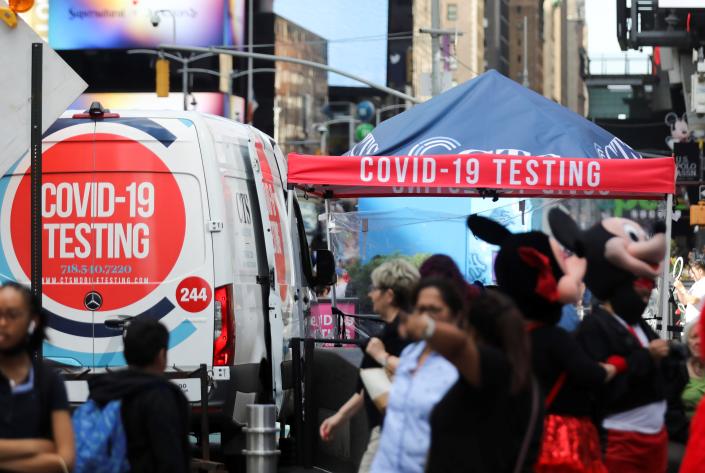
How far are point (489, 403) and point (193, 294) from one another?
4.89 metres

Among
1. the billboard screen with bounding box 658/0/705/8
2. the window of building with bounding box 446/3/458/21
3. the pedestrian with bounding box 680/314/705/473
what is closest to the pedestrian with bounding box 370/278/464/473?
the pedestrian with bounding box 680/314/705/473

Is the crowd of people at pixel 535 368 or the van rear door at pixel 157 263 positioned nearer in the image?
the crowd of people at pixel 535 368

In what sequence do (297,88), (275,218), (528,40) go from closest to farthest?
1. (275,218)
2. (297,88)
3. (528,40)

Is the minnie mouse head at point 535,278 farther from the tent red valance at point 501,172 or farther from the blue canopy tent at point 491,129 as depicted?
the blue canopy tent at point 491,129

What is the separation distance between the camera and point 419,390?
231 inches

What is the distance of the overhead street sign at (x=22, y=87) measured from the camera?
26.9ft

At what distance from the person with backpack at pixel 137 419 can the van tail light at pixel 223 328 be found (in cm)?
413

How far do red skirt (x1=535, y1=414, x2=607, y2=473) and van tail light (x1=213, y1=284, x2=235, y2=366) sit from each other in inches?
156

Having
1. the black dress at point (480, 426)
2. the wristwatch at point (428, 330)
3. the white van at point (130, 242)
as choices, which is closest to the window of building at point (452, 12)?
the white van at point (130, 242)

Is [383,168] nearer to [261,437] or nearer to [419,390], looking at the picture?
[261,437]

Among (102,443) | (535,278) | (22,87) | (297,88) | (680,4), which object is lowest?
(102,443)

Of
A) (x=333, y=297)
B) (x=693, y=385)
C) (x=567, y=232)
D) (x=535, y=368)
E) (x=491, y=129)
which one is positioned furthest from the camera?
(x=333, y=297)

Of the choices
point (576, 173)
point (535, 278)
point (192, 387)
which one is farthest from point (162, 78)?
point (535, 278)

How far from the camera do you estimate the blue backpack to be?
5.97 metres
